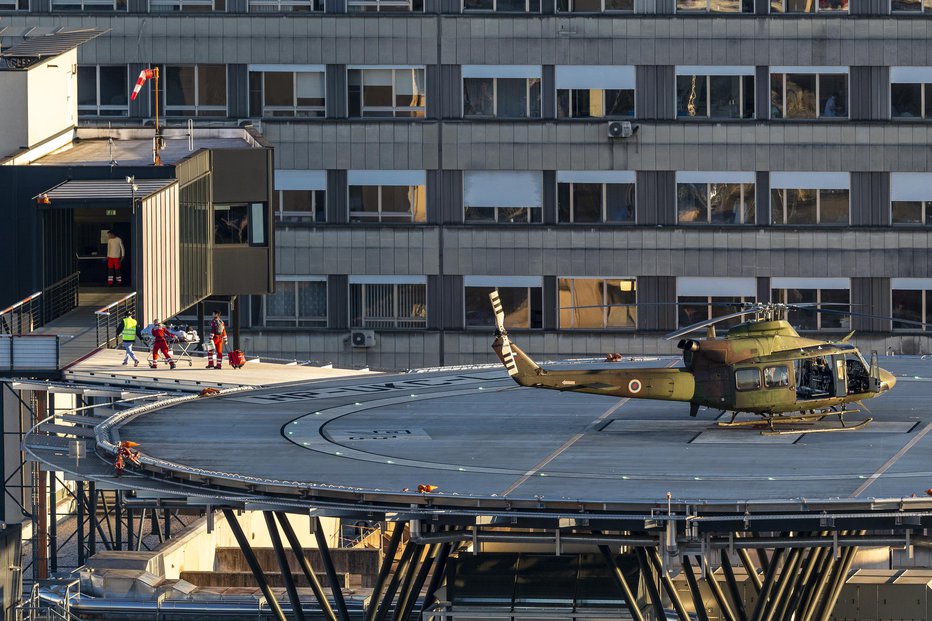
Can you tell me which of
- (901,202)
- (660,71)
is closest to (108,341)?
(660,71)

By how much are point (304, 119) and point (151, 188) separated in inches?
1064

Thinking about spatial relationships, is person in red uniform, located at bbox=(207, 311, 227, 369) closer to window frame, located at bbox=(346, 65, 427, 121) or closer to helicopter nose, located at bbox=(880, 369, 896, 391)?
window frame, located at bbox=(346, 65, 427, 121)

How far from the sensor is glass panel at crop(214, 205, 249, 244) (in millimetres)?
91875

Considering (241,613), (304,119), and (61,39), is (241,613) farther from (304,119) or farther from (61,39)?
(304,119)

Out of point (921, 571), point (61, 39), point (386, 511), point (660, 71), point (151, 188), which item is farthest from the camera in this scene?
point (660, 71)

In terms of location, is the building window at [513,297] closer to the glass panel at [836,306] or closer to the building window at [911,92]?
the glass panel at [836,306]

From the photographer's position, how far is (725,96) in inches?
4237

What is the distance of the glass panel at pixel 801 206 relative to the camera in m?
108

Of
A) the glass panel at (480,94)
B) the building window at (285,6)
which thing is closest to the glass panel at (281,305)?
the glass panel at (480,94)

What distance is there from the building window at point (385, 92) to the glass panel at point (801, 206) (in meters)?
20.1

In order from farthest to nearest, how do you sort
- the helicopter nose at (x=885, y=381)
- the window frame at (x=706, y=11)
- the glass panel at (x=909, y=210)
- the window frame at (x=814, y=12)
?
the glass panel at (x=909, y=210) → the window frame at (x=814, y=12) → the window frame at (x=706, y=11) → the helicopter nose at (x=885, y=381)

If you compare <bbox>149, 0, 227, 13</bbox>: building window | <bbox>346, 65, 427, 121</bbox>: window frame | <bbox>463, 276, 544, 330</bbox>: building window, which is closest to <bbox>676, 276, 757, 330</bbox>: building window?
<bbox>463, 276, 544, 330</bbox>: building window

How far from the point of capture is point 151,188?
269ft

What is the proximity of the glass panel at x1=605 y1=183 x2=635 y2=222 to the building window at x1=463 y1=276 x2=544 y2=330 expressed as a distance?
526 centimetres
